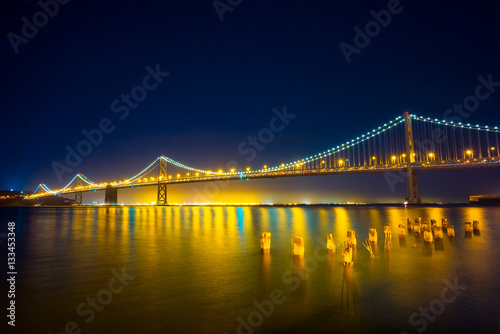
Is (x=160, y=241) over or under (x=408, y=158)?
under

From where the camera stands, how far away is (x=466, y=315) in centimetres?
464

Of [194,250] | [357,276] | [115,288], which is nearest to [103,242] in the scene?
[194,250]

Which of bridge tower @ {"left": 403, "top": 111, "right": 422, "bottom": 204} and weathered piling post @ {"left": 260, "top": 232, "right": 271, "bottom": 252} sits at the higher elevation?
bridge tower @ {"left": 403, "top": 111, "right": 422, "bottom": 204}

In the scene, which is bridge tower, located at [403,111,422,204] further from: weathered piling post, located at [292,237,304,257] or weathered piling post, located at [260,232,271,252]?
weathered piling post, located at [292,237,304,257]

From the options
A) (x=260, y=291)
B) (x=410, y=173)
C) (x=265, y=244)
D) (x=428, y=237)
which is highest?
(x=410, y=173)

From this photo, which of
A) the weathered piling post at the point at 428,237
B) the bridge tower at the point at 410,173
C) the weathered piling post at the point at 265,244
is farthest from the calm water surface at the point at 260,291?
the bridge tower at the point at 410,173

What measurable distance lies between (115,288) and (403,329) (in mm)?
5031

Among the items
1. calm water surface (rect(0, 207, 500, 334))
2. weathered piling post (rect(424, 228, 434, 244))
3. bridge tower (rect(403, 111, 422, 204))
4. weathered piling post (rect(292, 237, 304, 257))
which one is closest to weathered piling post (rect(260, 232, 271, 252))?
calm water surface (rect(0, 207, 500, 334))

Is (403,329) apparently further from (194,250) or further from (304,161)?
(304,161)

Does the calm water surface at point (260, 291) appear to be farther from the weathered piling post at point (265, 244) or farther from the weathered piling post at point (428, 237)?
the weathered piling post at point (428, 237)

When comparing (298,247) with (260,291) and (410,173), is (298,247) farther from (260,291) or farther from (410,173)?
(410,173)

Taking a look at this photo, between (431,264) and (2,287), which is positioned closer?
(2,287)

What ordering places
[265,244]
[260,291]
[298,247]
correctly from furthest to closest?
[265,244] → [298,247] → [260,291]

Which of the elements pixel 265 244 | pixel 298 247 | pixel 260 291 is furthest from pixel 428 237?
pixel 260 291
